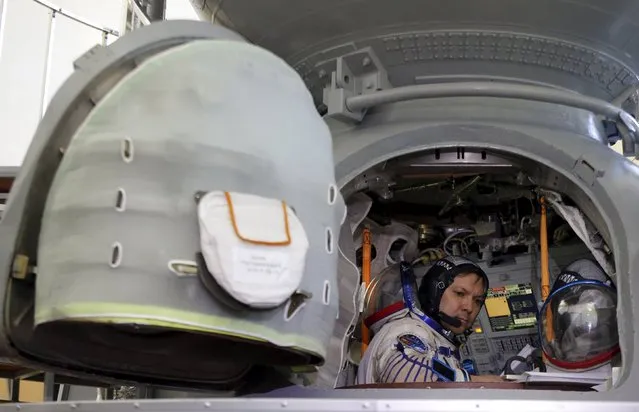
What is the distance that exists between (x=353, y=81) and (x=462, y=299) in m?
1.18

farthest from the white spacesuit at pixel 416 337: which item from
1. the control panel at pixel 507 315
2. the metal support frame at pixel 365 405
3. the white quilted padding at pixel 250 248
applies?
the white quilted padding at pixel 250 248

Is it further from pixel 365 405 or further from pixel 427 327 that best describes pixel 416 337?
pixel 365 405

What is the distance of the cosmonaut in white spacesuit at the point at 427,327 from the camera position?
267cm

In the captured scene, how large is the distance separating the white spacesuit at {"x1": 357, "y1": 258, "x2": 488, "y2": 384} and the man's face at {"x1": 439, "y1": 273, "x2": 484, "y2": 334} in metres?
0.01

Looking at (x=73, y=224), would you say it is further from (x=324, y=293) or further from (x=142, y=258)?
(x=324, y=293)

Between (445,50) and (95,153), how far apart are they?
4.64 ft

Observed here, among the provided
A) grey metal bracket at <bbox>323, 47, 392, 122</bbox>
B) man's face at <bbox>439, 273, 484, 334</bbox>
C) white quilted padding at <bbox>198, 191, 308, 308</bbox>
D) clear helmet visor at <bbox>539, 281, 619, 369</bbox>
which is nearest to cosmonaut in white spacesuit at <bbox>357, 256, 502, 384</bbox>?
man's face at <bbox>439, 273, 484, 334</bbox>

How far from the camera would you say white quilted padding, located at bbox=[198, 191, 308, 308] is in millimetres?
1361

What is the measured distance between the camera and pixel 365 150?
2.43 metres

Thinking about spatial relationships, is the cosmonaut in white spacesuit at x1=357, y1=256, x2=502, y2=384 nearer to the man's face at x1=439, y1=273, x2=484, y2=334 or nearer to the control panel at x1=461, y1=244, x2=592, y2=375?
the man's face at x1=439, y1=273, x2=484, y2=334

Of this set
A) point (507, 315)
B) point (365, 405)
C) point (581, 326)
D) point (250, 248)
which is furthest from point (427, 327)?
point (250, 248)

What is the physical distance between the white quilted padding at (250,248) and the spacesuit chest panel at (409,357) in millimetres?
1306

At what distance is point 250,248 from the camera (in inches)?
54.0

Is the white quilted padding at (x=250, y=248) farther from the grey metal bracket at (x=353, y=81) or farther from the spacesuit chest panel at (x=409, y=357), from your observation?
the spacesuit chest panel at (x=409, y=357)
